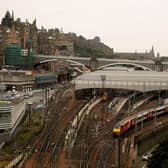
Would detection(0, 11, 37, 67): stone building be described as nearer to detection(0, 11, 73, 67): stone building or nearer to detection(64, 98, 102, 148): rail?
detection(0, 11, 73, 67): stone building

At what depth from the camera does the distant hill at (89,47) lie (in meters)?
91.2

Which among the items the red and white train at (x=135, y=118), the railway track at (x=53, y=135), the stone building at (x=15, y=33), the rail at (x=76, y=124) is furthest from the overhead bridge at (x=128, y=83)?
the stone building at (x=15, y=33)

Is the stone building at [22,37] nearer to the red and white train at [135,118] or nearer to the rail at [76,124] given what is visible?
the rail at [76,124]

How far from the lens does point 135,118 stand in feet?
77.2

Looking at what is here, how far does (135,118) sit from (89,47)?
256 feet

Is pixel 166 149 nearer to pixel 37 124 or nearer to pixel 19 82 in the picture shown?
pixel 37 124

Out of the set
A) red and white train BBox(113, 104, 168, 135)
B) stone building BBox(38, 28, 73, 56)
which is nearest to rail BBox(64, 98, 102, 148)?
red and white train BBox(113, 104, 168, 135)

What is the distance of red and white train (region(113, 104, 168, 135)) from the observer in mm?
21091

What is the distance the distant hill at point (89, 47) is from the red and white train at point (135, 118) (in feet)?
202

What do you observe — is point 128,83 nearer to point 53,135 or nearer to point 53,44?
point 53,135

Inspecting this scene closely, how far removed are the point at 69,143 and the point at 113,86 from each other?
1587 centimetres

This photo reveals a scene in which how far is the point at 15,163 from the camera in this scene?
1716cm

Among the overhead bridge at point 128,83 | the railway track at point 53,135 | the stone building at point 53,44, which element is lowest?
the railway track at point 53,135

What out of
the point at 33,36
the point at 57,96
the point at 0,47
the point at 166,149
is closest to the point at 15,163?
the point at 166,149
